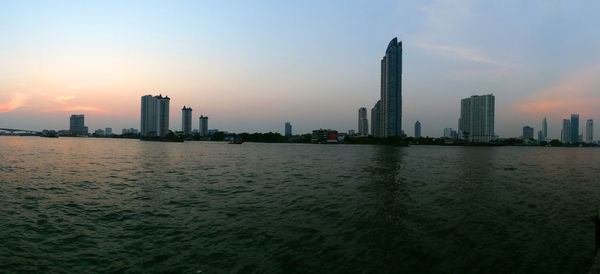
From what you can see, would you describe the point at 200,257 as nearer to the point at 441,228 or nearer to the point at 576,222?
the point at 441,228

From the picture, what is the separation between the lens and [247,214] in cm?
1811

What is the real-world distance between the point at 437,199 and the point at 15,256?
87.1 ft

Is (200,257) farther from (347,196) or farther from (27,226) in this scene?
(347,196)

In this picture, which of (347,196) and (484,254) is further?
(347,196)

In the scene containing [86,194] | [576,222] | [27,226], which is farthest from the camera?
[86,194]

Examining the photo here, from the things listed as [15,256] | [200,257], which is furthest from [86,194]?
[200,257]

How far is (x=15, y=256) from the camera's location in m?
11.3

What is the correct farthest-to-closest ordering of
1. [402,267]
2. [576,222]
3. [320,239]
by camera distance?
[576,222] → [320,239] → [402,267]

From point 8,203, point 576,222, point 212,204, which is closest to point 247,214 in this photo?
point 212,204

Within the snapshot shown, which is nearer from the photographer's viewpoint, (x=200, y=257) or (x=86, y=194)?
(x=200, y=257)

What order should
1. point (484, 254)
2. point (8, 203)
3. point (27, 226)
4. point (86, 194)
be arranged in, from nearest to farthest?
1. point (484, 254)
2. point (27, 226)
3. point (8, 203)
4. point (86, 194)

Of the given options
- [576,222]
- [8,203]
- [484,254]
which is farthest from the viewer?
[8,203]

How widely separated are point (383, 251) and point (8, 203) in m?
25.8

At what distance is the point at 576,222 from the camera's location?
17.6m
